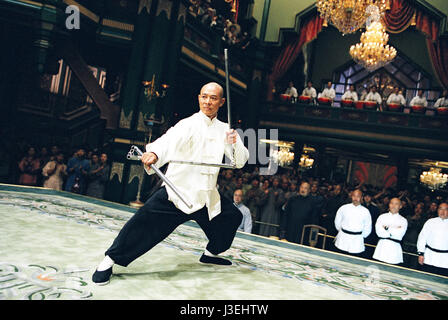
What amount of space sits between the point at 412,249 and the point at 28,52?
9.05 meters

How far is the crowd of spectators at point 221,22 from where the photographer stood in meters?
8.16

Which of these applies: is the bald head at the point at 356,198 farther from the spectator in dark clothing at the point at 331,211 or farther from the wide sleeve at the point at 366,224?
the spectator in dark clothing at the point at 331,211

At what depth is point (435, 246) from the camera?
13.8ft

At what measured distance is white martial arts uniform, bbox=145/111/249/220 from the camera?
7.57ft

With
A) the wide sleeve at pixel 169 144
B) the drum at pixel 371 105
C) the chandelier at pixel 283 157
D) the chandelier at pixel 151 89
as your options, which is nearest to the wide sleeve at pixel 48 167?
the chandelier at pixel 151 89

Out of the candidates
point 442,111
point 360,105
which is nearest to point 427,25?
point 442,111

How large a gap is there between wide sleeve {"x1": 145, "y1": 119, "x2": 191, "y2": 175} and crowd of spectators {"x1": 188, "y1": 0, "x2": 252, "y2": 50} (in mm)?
5694

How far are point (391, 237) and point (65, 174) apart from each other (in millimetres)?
5468

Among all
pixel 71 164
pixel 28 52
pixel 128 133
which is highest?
pixel 28 52

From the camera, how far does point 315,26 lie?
1134cm

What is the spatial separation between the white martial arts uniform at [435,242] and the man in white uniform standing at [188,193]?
2810mm

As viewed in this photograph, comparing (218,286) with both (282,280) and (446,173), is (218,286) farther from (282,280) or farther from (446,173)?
(446,173)

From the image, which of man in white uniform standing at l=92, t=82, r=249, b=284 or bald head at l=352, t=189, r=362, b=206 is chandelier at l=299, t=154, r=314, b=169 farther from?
man in white uniform standing at l=92, t=82, r=249, b=284

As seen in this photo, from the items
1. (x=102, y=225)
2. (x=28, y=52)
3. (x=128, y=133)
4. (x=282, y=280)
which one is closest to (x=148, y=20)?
(x=128, y=133)
